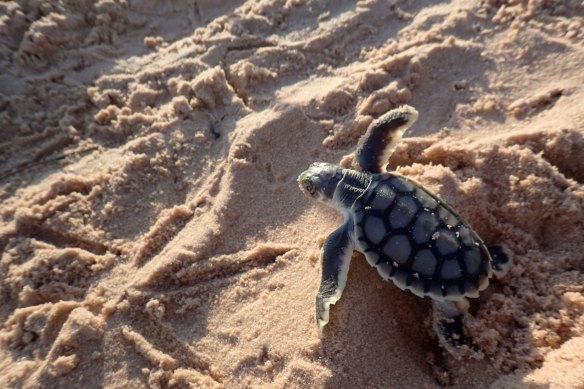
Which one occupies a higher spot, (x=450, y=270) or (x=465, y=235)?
(x=465, y=235)

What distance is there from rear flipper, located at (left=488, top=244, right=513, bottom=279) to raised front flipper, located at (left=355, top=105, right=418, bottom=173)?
2.65ft

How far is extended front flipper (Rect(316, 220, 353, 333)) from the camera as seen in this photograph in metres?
2.06

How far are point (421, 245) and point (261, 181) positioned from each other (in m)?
1.24

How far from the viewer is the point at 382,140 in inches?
97.3

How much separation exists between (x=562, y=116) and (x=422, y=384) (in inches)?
73.6

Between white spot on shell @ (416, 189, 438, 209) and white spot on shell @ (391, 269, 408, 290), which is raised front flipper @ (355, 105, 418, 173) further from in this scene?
white spot on shell @ (391, 269, 408, 290)

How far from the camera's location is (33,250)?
260cm

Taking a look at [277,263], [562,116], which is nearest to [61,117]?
[277,263]

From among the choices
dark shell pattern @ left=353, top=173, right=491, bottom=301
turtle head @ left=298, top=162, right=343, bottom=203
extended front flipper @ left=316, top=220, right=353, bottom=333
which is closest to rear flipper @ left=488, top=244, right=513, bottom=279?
dark shell pattern @ left=353, top=173, right=491, bottom=301

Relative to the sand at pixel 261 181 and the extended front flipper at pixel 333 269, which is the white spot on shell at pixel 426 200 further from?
the extended front flipper at pixel 333 269

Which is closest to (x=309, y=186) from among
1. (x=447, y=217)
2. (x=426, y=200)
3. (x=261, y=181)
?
(x=261, y=181)

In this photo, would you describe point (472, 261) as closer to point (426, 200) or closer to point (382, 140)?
point (426, 200)

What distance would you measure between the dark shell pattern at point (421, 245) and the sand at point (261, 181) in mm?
223

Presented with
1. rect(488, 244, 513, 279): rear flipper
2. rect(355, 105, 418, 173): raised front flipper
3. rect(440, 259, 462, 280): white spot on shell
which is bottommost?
rect(488, 244, 513, 279): rear flipper
